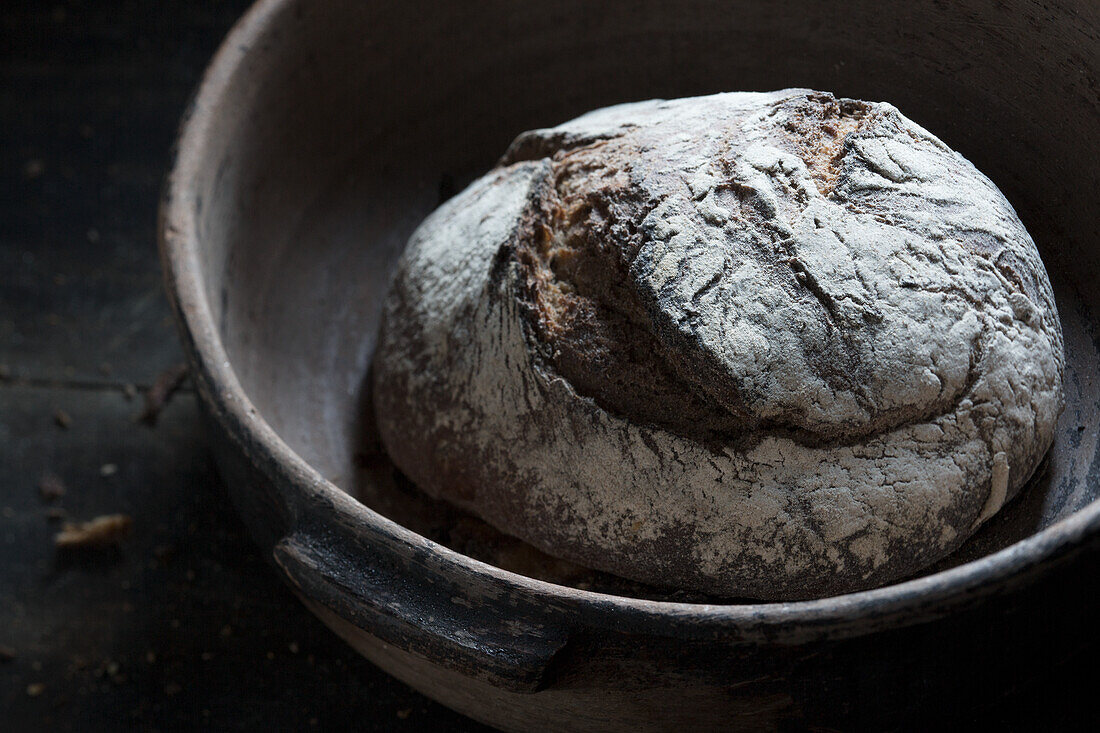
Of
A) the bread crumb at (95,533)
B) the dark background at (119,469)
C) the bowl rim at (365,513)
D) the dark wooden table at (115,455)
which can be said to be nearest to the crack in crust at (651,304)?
the bowl rim at (365,513)

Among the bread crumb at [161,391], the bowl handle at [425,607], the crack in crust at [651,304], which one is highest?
the crack in crust at [651,304]

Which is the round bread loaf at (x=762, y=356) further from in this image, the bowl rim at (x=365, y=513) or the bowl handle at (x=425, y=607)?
the bowl handle at (x=425, y=607)

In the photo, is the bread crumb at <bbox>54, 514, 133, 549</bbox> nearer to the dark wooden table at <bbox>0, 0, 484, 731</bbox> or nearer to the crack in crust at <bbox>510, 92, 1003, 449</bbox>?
the dark wooden table at <bbox>0, 0, 484, 731</bbox>

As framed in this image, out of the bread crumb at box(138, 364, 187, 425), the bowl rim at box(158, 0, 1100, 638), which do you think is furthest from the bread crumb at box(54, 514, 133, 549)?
the bowl rim at box(158, 0, 1100, 638)

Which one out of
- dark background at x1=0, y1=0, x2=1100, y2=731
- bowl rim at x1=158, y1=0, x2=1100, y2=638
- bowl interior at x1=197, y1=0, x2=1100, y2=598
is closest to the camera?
bowl rim at x1=158, y1=0, x2=1100, y2=638

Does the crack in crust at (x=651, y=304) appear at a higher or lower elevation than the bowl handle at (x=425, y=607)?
higher

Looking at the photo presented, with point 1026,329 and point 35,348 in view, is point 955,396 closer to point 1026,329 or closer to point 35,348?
point 1026,329

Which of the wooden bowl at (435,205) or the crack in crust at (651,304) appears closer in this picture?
the wooden bowl at (435,205)
